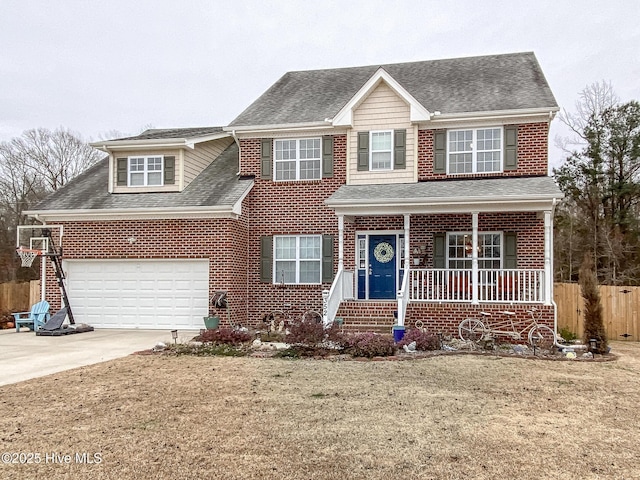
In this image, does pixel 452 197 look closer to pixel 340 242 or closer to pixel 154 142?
pixel 340 242

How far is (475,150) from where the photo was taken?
53.3 ft

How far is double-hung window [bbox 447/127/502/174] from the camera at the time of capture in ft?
52.9

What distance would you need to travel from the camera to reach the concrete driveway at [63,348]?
403 inches

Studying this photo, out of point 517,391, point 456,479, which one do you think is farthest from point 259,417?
point 517,391

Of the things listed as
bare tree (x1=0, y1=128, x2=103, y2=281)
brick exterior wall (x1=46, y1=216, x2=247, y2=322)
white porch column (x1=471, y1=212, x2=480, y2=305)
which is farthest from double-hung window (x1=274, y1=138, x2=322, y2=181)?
bare tree (x1=0, y1=128, x2=103, y2=281)

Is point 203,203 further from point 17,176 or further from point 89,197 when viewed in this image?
point 17,176

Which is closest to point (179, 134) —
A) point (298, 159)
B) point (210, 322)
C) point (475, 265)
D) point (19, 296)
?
point (298, 159)

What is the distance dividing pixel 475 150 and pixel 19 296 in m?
16.0

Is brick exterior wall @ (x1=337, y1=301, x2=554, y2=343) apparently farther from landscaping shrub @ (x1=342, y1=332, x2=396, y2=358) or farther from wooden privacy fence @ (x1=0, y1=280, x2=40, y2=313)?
wooden privacy fence @ (x1=0, y1=280, x2=40, y2=313)

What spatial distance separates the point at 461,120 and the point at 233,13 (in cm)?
896

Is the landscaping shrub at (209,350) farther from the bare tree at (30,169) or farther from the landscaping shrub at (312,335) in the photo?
the bare tree at (30,169)

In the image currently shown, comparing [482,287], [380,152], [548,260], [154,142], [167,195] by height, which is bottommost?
[482,287]

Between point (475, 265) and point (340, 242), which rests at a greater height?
point (340, 242)

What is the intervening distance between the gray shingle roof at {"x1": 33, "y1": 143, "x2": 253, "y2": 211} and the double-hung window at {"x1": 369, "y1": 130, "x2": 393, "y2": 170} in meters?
3.74
